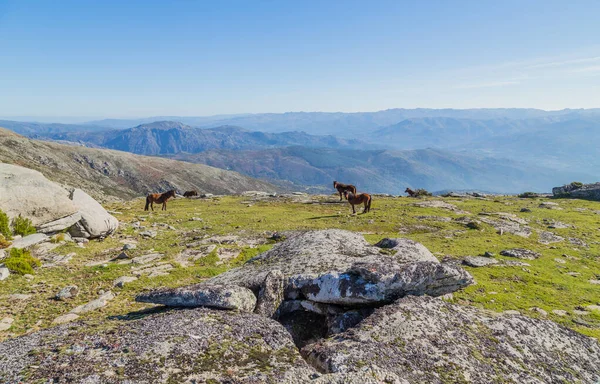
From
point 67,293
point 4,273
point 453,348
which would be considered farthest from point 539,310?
point 4,273

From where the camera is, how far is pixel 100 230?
2517cm

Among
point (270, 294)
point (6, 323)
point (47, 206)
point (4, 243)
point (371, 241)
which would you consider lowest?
point (371, 241)

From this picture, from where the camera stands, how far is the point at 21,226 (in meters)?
22.4

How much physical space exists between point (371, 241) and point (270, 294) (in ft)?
43.9

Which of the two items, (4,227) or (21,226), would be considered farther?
(21,226)

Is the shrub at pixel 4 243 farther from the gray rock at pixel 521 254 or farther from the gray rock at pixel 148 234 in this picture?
the gray rock at pixel 521 254

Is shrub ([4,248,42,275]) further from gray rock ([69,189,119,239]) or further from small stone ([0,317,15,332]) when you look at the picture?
gray rock ([69,189,119,239])

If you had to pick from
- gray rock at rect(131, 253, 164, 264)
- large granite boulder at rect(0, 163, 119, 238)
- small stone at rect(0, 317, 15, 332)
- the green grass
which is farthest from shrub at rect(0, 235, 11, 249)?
small stone at rect(0, 317, 15, 332)

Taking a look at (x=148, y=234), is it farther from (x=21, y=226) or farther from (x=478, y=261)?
(x=478, y=261)

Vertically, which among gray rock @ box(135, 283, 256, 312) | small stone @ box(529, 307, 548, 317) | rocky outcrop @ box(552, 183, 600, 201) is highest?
gray rock @ box(135, 283, 256, 312)

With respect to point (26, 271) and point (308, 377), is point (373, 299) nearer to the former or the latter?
point (308, 377)

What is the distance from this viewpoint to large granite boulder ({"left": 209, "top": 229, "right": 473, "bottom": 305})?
1107 cm

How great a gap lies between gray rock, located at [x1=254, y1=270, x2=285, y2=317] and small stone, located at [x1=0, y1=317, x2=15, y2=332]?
30.6ft

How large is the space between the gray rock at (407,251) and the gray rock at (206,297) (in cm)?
698
